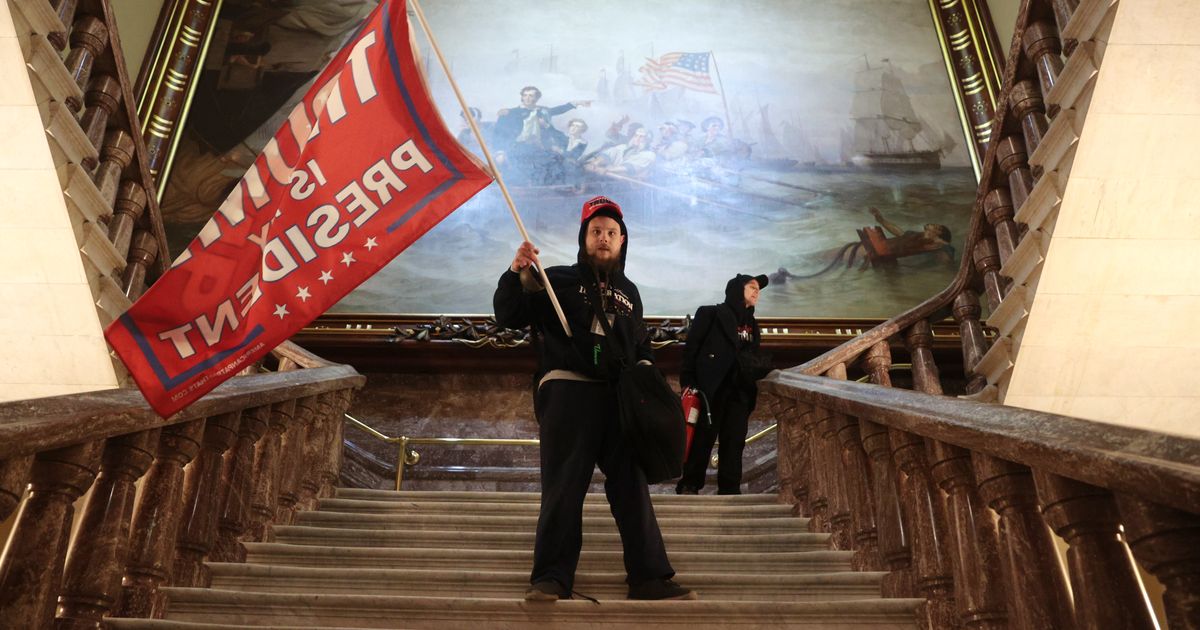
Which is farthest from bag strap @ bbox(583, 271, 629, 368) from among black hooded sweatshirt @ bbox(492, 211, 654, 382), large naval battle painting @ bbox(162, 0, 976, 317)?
large naval battle painting @ bbox(162, 0, 976, 317)

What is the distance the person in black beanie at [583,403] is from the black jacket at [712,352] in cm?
208

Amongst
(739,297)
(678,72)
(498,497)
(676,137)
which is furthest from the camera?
(678,72)

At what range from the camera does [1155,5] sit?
13.4 feet

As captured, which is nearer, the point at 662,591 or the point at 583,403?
the point at 662,591

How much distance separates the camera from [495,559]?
4.04m

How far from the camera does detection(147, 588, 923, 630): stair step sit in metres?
3.15

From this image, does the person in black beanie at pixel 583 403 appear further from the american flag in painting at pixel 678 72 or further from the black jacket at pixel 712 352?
the american flag in painting at pixel 678 72

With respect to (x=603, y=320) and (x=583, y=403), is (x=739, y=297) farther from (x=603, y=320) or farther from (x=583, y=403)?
(x=583, y=403)

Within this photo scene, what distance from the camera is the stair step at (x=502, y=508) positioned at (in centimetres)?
496

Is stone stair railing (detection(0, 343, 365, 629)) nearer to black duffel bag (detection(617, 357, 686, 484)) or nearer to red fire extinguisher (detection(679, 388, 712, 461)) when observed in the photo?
black duffel bag (detection(617, 357, 686, 484))

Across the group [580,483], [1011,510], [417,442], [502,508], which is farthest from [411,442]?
[1011,510]

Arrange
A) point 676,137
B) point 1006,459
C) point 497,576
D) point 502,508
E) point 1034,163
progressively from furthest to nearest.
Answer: point 676,137 → point 502,508 → point 1034,163 → point 497,576 → point 1006,459

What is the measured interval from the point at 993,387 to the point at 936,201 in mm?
4515

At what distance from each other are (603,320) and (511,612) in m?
1.10
